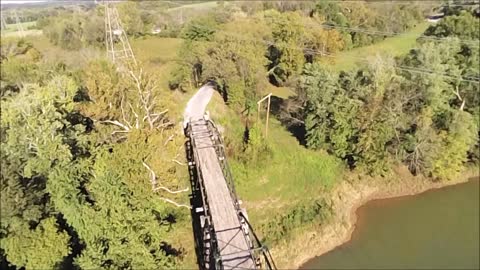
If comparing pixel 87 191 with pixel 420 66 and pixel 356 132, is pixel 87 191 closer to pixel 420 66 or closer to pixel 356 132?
pixel 356 132

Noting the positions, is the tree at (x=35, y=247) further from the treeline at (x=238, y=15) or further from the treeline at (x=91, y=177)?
the treeline at (x=238, y=15)

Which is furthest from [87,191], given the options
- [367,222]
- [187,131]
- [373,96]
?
[373,96]

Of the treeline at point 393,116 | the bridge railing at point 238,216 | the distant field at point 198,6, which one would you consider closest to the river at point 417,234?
the treeline at point 393,116

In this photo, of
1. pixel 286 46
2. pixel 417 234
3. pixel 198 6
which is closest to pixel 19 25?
pixel 198 6

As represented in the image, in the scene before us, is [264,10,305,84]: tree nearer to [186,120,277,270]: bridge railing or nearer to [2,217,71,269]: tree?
[186,120,277,270]: bridge railing

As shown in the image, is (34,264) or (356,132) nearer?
(34,264)

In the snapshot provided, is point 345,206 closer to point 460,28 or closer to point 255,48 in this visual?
point 255,48
